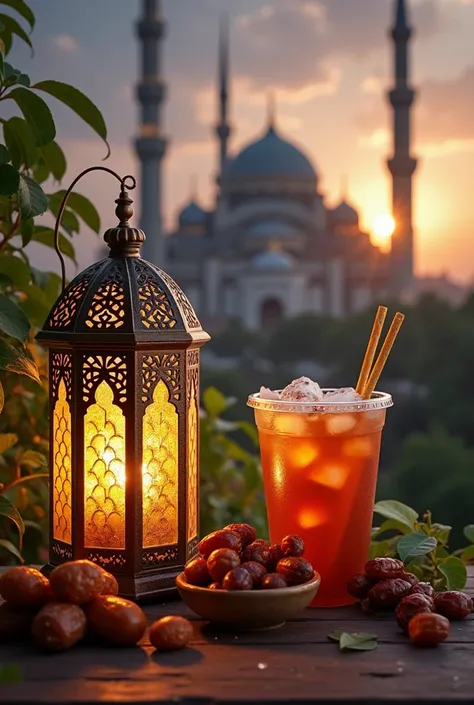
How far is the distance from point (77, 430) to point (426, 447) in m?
8.68

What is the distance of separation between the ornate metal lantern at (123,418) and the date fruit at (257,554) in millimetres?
98

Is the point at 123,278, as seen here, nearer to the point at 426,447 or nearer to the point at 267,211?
the point at 426,447

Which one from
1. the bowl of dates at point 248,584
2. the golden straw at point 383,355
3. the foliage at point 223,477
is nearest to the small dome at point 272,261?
Result: the foliage at point 223,477

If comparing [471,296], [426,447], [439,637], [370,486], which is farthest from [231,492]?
[471,296]

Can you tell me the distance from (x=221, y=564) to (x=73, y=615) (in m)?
0.12

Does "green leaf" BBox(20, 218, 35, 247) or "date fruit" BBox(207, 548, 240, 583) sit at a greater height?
"green leaf" BBox(20, 218, 35, 247)

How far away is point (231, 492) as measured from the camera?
190 cm

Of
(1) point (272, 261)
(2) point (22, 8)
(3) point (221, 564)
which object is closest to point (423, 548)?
(3) point (221, 564)

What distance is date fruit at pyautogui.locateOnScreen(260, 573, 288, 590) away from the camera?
2.39 feet

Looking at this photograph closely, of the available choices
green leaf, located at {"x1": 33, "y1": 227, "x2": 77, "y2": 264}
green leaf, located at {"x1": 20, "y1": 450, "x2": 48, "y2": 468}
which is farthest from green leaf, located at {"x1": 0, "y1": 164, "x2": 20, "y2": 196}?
green leaf, located at {"x1": 20, "y1": 450, "x2": 48, "y2": 468}

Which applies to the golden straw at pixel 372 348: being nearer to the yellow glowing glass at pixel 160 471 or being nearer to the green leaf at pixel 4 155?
the yellow glowing glass at pixel 160 471

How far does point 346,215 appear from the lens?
841 inches

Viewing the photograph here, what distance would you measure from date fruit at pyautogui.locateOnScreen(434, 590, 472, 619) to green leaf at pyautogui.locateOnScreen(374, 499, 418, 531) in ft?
0.52

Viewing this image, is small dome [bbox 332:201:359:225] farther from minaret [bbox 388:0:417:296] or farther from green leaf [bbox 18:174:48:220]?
green leaf [bbox 18:174:48:220]
